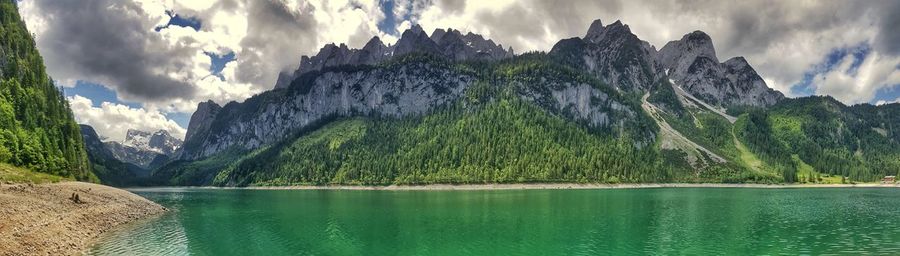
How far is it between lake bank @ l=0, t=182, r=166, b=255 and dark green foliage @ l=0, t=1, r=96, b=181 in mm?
25793

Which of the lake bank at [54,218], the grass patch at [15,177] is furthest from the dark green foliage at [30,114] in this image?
the lake bank at [54,218]

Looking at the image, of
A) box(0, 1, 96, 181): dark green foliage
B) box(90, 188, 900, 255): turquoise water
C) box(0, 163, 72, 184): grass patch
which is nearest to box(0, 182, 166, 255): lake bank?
box(90, 188, 900, 255): turquoise water

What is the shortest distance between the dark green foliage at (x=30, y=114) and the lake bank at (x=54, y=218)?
2579 centimetres

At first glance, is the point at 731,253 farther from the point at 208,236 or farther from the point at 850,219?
the point at 208,236

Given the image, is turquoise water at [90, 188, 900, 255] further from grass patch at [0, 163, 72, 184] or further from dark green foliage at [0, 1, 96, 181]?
dark green foliage at [0, 1, 96, 181]

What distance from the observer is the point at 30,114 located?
122750mm

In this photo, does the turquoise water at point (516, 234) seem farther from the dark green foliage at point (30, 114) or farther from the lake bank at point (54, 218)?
the dark green foliage at point (30, 114)

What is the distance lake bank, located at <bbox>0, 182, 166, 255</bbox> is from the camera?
148 feet

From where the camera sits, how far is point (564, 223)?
7575 cm

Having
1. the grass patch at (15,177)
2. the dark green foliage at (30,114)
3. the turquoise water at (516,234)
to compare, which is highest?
the dark green foliage at (30,114)

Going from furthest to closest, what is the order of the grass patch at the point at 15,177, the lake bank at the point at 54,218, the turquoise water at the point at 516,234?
1. the grass patch at the point at 15,177
2. the turquoise water at the point at 516,234
3. the lake bank at the point at 54,218

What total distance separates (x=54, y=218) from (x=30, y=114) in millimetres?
86707

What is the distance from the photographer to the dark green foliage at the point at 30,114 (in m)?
105

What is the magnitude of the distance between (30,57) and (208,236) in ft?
423
